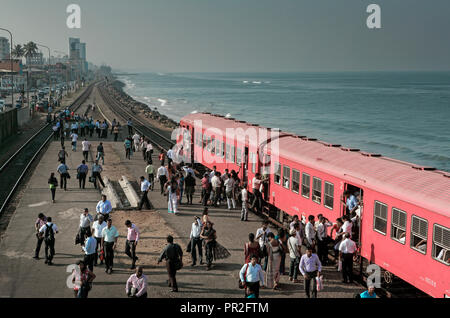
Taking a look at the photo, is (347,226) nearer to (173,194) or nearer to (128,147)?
(173,194)

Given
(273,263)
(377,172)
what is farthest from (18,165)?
(377,172)

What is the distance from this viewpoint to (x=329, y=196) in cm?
1608

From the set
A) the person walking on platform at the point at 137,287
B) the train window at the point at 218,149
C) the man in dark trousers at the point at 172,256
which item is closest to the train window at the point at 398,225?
the man in dark trousers at the point at 172,256

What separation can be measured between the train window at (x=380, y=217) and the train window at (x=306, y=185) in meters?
3.85

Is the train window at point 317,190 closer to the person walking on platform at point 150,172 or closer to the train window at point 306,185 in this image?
the train window at point 306,185

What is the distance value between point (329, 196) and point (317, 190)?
2.67 feet

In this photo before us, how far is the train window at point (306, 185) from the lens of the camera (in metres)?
17.5

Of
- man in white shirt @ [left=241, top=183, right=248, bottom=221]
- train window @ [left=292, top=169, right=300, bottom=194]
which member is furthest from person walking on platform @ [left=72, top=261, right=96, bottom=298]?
train window @ [left=292, top=169, right=300, bottom=194]

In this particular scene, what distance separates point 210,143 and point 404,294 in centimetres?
1554

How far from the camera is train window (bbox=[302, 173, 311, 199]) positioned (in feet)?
57.3

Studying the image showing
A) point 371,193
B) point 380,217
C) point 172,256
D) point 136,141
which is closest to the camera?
point 172,256

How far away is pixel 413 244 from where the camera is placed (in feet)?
40.1
